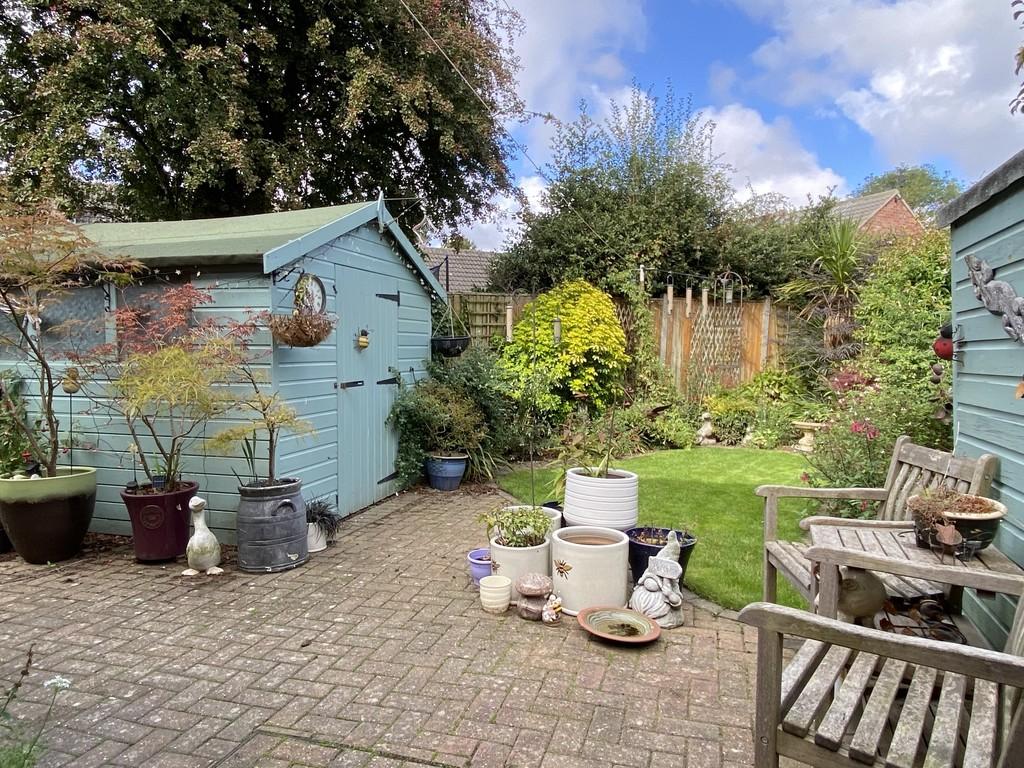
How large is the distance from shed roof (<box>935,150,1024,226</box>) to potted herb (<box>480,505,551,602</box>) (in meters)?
2.69

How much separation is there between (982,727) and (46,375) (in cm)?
544

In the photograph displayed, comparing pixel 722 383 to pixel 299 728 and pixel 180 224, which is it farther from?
pixel 299 728

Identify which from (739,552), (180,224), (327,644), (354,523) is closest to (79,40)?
(180,224)

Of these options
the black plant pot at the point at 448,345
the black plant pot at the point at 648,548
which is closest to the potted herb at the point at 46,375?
the black plant pot at the point at 448,345

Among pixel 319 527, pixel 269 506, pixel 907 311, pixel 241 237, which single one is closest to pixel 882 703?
pixel 269 506

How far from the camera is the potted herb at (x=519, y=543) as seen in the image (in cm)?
362

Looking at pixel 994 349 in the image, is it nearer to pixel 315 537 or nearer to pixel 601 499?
pixel 601 499

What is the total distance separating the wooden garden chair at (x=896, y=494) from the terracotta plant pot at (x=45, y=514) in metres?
4.51

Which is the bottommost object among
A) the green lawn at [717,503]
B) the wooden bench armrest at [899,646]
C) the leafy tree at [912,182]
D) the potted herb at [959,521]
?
the green lawn at [717,503]

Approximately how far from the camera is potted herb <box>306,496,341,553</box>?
15.0ft

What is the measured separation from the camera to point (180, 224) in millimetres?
6203

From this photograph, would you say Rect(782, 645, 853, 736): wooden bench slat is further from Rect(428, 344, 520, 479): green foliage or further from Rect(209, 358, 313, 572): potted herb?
Rect(428, 344, 520, 479): green foliage

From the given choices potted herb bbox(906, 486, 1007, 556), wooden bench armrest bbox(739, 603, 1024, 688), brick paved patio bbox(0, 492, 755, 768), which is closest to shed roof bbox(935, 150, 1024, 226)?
potted herb bbox(906, 486, 1007, 556)

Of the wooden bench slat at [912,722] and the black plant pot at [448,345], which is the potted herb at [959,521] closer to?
the wooden bench slat at [912,722]
